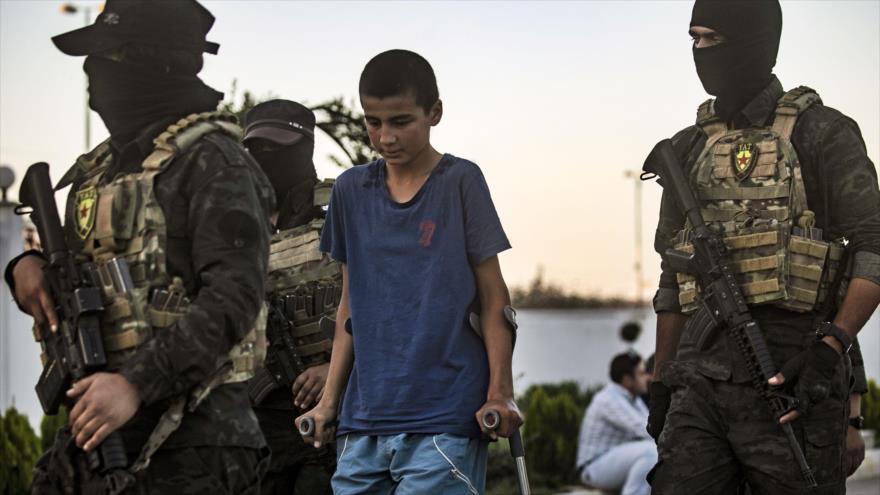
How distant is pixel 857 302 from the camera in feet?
16.3

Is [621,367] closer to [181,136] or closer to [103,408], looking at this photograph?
[181,136]

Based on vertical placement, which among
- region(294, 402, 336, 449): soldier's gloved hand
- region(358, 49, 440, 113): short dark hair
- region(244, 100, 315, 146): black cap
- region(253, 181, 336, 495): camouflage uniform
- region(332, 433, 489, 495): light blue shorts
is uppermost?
region(358, 49, 440, 113): short dark hair

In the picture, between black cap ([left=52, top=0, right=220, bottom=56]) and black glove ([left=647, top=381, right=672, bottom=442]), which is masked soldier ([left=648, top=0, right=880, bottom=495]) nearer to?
black glove ([left=647, top=381, right=672, bottom=442])

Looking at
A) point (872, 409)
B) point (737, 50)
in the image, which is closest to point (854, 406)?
point (737, 50)

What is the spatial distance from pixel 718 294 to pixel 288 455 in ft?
6.48

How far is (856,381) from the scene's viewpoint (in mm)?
5398

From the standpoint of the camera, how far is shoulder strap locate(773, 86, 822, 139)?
16.8ft

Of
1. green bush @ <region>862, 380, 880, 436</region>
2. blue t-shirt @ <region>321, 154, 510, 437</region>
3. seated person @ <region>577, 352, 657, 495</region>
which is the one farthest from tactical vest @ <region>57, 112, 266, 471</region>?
green bush @ <region>862, 380, 880, 436</region>

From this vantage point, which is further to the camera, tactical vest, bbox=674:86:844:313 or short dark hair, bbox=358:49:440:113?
tactical vest, bbox=674:86:844:313

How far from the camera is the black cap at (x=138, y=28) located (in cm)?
438

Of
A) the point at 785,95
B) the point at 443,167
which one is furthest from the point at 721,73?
the point at 443,167

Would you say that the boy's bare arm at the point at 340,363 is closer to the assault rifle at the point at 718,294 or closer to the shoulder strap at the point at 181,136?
the shoulder strap at the point at 181,136

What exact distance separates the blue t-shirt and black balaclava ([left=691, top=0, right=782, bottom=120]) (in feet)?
4.28

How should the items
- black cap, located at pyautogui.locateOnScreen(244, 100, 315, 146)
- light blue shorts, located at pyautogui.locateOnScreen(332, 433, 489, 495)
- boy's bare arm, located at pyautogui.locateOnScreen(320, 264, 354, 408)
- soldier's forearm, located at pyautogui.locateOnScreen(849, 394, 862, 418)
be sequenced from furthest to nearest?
black cap, located at pyautogui.locateOnScreen(244, 100, 315, 146) → soldier's forearm, located at pyautogui.locateOnScreen(849, 394, 862, 418) → boy's bare arm, located at pyautogui.locateOnScreen(320, 264, 354, 408) → light blue shorts, located at pyautogui.locateOnScreen(332, 433, 489, 495)
